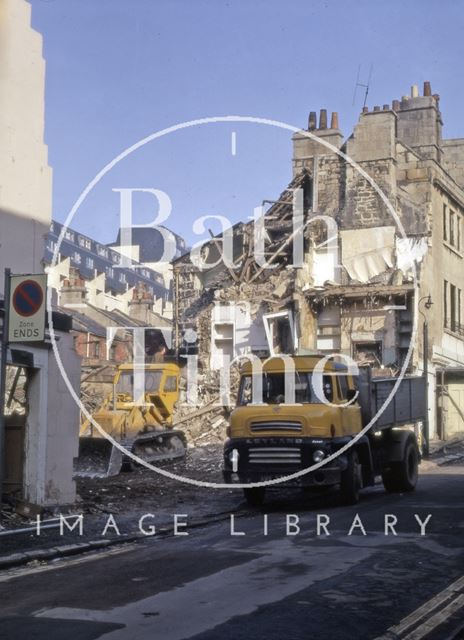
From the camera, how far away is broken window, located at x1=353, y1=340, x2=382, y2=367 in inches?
1453

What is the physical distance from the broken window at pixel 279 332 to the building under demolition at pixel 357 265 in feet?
0.17

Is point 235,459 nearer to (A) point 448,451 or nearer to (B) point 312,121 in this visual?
(A) point 448,451

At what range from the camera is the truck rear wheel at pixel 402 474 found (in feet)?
60.9

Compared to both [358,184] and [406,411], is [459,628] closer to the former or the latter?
[406,411]

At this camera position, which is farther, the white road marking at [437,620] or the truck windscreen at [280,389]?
the truck windscreen at [280,389]

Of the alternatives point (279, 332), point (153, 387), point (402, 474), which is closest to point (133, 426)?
point (153, 387)

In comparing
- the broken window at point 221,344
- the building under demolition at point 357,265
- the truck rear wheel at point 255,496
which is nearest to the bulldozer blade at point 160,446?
the truck rear wheel at point 255,496

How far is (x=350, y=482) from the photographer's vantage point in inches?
640

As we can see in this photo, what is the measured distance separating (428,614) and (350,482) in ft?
28.5

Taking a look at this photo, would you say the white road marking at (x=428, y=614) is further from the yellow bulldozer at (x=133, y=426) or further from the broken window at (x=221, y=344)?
the broken window at (x=221, y=344)

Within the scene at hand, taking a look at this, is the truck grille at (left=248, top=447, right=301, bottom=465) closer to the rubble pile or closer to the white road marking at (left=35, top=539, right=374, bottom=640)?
the white road marking at (left=35, top=539, right=374, bottom=640)

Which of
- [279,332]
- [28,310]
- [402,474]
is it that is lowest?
[402,474]

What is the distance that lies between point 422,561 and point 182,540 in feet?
12.7

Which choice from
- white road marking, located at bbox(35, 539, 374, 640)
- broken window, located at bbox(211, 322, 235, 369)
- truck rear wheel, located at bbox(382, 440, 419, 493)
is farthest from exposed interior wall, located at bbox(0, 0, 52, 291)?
broken window, located at bbox(211, 322, 235, 369)
